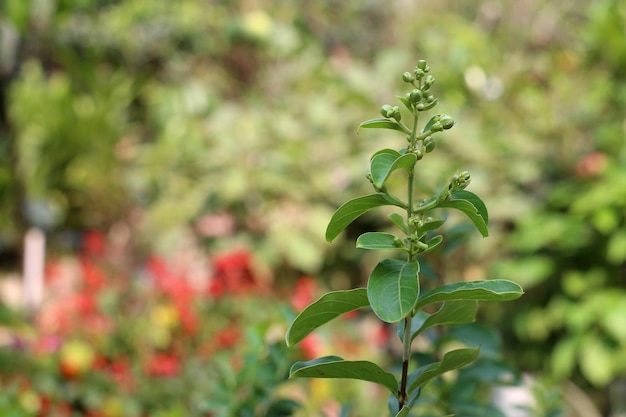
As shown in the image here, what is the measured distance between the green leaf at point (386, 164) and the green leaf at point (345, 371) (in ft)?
0.50

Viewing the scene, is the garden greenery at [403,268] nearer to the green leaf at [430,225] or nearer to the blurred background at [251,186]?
the green leaf at [430,225]

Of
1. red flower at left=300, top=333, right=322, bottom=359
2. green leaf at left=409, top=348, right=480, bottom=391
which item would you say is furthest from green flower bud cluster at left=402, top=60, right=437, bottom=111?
red flower at left=300, top=333, right=322, bottom=359

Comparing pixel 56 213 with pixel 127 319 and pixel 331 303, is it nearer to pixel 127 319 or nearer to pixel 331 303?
pixel 127 319

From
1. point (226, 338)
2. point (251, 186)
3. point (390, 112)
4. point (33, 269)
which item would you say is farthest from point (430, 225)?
point (33, 269)

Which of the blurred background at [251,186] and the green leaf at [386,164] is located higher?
the blurred background at [251,186]

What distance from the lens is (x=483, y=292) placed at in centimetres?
54

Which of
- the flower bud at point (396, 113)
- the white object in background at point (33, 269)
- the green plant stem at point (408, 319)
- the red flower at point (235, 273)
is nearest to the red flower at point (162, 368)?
the red flower at point (235, 273)

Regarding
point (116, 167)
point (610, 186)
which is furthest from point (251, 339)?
point (116, 167)

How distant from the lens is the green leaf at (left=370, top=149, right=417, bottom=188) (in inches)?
20.9

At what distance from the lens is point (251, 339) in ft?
3.38

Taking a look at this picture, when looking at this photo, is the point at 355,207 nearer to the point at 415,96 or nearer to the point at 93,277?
the point at 415,96

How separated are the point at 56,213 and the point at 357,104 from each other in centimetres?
201

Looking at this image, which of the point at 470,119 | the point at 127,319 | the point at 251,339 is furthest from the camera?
the point at 470,119

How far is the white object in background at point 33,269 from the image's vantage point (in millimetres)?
3621
